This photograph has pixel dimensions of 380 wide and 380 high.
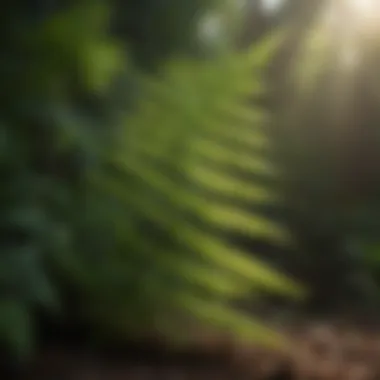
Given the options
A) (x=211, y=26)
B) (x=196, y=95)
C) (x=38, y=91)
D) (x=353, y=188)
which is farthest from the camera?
(x=353, y=188)

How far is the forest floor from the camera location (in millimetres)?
746

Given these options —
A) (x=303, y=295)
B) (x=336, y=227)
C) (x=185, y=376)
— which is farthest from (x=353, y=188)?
(x=185, y=376)

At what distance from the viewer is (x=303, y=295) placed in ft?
3.64

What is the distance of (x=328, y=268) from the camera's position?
1.15m

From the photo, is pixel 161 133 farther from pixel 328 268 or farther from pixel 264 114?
pixel 328 268

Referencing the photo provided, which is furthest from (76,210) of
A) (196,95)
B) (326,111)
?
(326,111)

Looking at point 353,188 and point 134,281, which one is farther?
point 353,188

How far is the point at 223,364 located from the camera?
78cm

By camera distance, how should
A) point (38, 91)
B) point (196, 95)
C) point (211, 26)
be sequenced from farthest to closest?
1. point (211, 26)
2. point (196, 95)
3. point (38, 91)

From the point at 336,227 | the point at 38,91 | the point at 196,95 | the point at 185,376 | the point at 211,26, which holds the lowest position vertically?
the point at 185,376

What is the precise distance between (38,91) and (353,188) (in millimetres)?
605

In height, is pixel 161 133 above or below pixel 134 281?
above

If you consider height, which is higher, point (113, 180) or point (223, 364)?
point (113, 180)

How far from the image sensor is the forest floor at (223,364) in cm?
75
